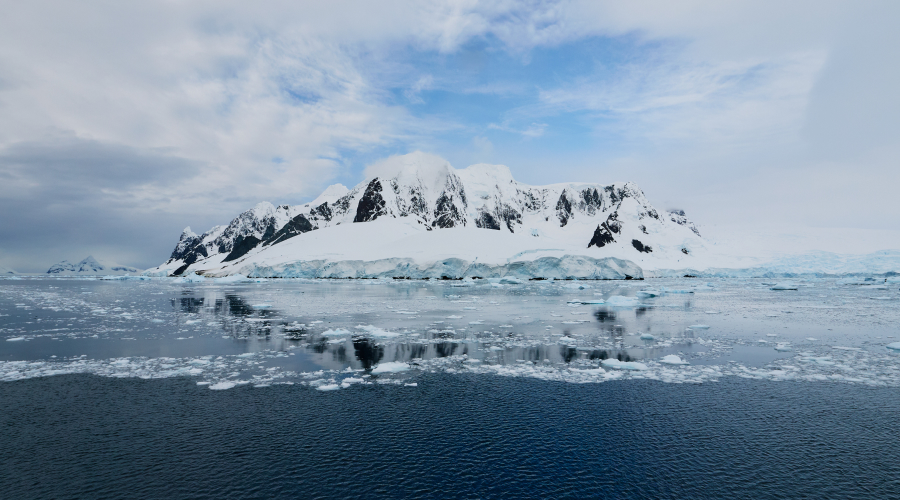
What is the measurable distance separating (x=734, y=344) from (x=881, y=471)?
10.5 metres

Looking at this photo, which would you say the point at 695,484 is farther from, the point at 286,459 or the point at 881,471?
the point at 286,459

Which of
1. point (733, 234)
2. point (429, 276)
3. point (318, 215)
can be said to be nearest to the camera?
point (429, 276)

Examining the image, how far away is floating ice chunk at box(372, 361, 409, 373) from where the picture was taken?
12.2 metres

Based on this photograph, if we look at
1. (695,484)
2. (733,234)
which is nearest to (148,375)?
(695,484)

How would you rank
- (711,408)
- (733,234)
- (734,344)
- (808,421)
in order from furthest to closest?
(733,234)
(734,344)
(711,408)
(808,421)

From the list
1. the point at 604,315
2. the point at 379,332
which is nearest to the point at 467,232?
the point at 604,315

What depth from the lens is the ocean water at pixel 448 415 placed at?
631 cm

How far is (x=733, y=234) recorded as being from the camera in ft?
376

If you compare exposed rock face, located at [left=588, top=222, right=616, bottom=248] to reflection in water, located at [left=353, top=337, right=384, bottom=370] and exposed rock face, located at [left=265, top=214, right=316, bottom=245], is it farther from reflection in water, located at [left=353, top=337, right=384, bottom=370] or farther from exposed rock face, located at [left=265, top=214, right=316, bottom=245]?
reflection in water, located at [left=353, top=337, right=384, bottom=370]

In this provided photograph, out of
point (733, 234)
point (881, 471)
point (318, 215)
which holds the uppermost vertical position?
point (318, 215)

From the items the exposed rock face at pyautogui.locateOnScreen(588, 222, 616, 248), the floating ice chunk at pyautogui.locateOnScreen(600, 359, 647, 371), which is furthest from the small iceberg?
the exposed rock face at pyautogui.locateOnScreen(588, 222, 616, 248)

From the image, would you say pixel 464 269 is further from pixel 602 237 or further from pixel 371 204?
pixel 602 237

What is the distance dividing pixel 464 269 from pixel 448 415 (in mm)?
59035

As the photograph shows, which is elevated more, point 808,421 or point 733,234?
point 733,234
